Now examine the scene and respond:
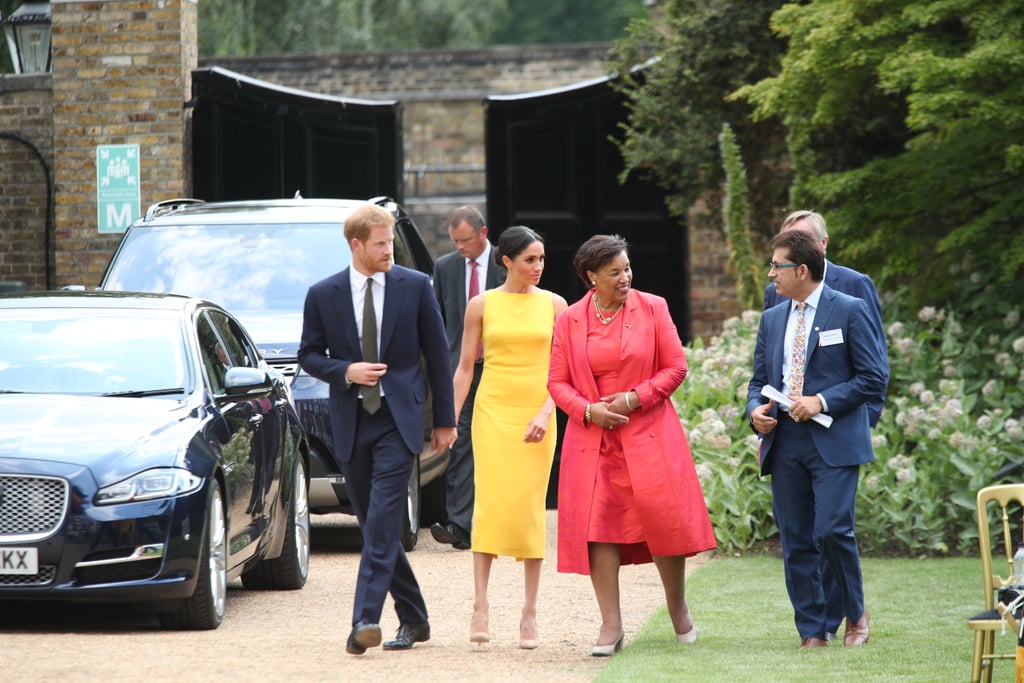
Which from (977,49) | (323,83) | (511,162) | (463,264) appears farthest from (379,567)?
(323,83)

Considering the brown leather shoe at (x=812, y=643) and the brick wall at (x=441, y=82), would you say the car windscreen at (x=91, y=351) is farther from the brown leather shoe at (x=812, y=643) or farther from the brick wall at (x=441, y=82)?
the brick wall at (x=441, y=82)

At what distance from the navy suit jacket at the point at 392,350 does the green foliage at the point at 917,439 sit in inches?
173

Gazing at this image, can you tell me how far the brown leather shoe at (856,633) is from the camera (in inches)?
307

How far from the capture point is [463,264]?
11.5 metres

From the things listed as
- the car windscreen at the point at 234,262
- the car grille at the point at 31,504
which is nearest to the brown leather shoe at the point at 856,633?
the car grille at the point at 31,504

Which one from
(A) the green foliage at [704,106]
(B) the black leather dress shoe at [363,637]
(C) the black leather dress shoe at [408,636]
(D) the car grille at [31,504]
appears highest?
(A) the green foliage at [704,106]

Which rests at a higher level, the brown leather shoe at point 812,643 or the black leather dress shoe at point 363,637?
the black leather dress shoe at point 363,637

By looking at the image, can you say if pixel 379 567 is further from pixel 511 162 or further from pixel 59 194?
pixel 511 162

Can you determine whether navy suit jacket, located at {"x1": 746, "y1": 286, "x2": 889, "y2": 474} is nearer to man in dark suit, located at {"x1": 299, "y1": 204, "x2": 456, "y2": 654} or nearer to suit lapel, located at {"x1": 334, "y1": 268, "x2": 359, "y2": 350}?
man in dark suit, located at {"x1": 299, "y1": 204, "x2": 456, "y2": 654}

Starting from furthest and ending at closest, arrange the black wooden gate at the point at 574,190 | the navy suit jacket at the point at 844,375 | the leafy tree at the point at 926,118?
the black wooden gate at the point at 574,190 < the leafy tree at the point at 926,118 < the navy suit jacket at the point at 844,375

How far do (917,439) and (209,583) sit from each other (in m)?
5.75

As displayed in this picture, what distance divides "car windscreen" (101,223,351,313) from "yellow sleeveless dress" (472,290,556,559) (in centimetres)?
344

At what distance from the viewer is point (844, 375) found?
771 cm

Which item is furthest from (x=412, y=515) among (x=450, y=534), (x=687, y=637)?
(x=687, y=637)
